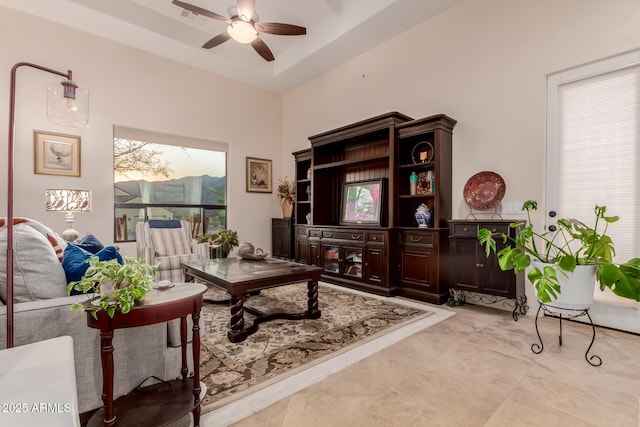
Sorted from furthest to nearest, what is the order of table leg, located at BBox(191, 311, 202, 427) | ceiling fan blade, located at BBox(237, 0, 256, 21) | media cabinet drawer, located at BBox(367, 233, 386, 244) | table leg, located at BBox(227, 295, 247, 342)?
media cabinet drawer, located at BBox(367, 233, 386, 244), ceiling fan blade, located at BBox(237, 0, 256, 21), table leg, located at BBox(227, 295, 247, 342), table leg, located at BBox(191, 311, 202, 427)

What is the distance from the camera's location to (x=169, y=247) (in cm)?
429

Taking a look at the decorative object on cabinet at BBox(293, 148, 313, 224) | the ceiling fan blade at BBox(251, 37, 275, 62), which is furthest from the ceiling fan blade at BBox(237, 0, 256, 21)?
the decorative object on cabinet at BBox(293, 148, 313, 224)

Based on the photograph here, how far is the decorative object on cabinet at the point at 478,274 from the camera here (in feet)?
10.3

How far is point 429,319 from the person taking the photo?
307 cm

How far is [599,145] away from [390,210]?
212cm

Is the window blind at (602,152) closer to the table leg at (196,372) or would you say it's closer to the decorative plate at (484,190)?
the decorative plate at (484,190)

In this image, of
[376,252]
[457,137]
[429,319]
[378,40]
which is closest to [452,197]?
[457,137]

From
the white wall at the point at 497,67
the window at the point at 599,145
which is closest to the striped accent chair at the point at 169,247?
the white wall at the point at 497,67

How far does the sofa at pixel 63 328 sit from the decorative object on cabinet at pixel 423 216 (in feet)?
10.3

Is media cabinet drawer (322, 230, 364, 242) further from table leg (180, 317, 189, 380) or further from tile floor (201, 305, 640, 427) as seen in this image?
table leg (180, 317, 189, 380)

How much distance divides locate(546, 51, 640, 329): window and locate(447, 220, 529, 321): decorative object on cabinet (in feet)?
2.04

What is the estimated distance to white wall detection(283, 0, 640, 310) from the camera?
2978mm

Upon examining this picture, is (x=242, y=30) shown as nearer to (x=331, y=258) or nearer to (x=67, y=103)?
(x=67, y=103)

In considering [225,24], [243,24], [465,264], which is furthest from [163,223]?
[465,264]
